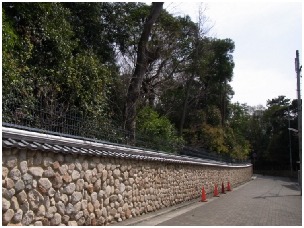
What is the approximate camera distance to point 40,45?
13914mm

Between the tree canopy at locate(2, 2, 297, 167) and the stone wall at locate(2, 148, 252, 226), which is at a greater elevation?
the tree canopy at locate(2, 2, 297, 167)

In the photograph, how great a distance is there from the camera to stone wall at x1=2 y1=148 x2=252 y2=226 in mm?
6418

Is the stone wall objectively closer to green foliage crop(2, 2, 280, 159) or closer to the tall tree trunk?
green foliage crop(2, 2, 280, 159)

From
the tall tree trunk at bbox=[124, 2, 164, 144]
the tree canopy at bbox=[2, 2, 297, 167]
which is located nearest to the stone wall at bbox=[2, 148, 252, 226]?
the tree canopy at bbox=[2, 2, 297, 167]

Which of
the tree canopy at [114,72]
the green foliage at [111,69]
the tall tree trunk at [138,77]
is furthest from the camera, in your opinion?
the tall tree trunk at [138,77]

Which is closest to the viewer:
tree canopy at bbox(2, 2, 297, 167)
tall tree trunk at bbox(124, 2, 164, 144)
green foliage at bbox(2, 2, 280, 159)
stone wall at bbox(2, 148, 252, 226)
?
stone wall at bbox(2, 148, 252, 226)

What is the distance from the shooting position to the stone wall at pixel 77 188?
642 centimetres

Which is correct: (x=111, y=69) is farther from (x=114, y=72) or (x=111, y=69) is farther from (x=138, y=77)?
(x=138, y=77)

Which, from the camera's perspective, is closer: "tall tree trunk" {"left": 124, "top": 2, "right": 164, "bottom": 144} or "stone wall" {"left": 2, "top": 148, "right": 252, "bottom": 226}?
"stone wall" {"left": 2, "top": 148, "right": 252, "bottom": 226}

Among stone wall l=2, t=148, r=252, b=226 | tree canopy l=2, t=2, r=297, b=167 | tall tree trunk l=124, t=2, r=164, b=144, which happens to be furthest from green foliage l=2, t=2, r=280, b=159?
stone wall l=2, t=148, r=252, b=226

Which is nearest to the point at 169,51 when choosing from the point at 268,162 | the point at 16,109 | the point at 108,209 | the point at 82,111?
the point at 82,111

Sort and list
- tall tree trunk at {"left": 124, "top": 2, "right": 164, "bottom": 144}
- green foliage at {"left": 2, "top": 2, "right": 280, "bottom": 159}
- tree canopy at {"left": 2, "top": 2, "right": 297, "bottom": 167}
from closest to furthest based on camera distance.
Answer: tree canopy at {"left": 2, "top": 2, "right": 297, "bottom": 167}
green foliage at {"left": 2, "top": 2, "right": 280, "bottom": 159}
tall tree trunk at {"left": 124, "top": 2, "right": 164, "bottom": 144}

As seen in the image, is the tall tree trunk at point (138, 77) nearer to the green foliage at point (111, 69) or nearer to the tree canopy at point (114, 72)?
the tree canopy at point (114, 72)

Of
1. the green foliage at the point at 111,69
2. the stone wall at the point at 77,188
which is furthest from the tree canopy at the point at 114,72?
the stone wall at the point at 77,188
